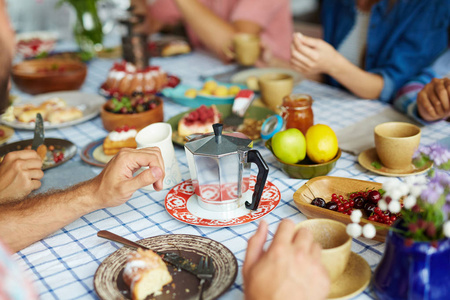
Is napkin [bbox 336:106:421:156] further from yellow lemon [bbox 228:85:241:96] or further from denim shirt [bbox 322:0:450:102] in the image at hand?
yellow lemon [bbox 228:85:241:96]

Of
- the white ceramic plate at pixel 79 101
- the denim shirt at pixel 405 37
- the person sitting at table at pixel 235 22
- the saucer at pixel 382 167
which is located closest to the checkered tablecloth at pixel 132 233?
the saucer at pixel 382 167

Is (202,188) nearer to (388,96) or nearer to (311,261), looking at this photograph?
(311,261)

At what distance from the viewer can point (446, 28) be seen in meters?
1.85

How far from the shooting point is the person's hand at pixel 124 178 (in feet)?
3.44

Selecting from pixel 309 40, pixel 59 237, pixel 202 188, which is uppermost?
pixel 309 40

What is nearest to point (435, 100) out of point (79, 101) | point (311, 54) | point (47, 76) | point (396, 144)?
point (396, 144)

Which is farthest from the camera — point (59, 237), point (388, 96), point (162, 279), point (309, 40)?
point (388, 96)

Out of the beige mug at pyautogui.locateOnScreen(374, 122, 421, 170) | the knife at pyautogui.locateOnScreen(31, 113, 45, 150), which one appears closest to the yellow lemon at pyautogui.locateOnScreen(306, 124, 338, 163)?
the beige mug at pyautogui.locateOnScreen(374, 122, 421, 170)

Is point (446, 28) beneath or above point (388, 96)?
above

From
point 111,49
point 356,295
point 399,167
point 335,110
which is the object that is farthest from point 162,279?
point 111,49

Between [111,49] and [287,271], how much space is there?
7.92 ft

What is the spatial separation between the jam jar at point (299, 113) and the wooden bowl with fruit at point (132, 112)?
0.51 m

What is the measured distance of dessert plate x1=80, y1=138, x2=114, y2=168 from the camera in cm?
142

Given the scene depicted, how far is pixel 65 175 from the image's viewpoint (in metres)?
1.37
